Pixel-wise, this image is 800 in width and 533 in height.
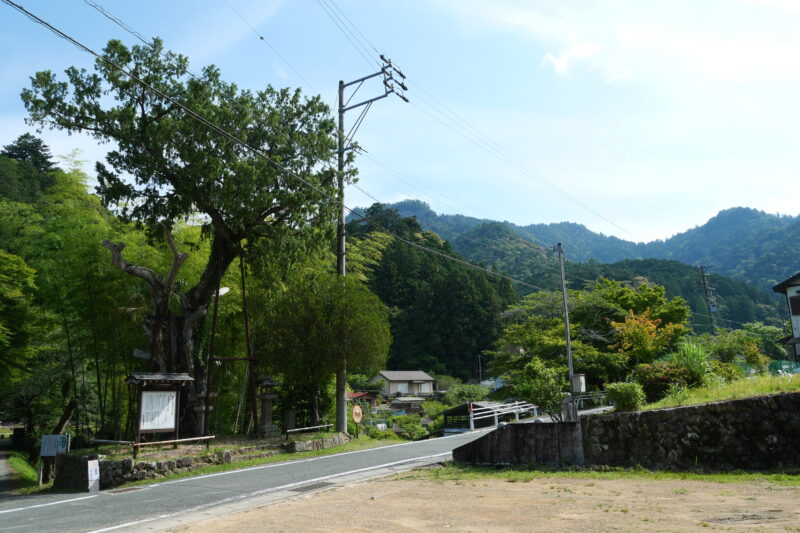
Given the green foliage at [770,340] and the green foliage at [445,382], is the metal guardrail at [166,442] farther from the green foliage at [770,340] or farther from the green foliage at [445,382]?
the green foliage at [770,340]

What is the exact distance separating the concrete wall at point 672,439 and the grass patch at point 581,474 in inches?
10.6

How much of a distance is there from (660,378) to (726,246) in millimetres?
165962

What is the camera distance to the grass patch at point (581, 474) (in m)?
8.38

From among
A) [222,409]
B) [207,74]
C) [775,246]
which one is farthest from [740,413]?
[775,246]

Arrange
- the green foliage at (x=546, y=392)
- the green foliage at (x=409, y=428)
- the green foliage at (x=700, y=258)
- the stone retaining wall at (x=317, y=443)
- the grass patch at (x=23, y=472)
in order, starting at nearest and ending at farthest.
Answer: the green foliage at (x=546, y=392), the stone retaining wall at (x=317, y=443), the grass patch at (x=23, y=472), the green foliage at (x=409, y=428), the green foliage at (x=700, y=258)

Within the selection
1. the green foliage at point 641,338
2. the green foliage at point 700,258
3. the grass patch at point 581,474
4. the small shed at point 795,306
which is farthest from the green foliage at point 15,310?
the small shed at point 795,306

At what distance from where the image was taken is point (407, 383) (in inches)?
2424

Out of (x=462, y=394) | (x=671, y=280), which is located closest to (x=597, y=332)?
(x=462, y=394)

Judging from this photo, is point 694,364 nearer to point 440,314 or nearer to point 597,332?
point 597,332

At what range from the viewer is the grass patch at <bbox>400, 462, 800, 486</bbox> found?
27.5ft

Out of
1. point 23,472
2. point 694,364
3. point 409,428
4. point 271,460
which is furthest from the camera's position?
point 409,428

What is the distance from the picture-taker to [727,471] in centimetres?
912

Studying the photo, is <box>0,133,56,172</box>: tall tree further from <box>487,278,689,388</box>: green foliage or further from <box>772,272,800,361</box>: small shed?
<box>772,272,800,361</box>: small shed

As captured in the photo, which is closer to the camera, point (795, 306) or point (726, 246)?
point (795, 306)
